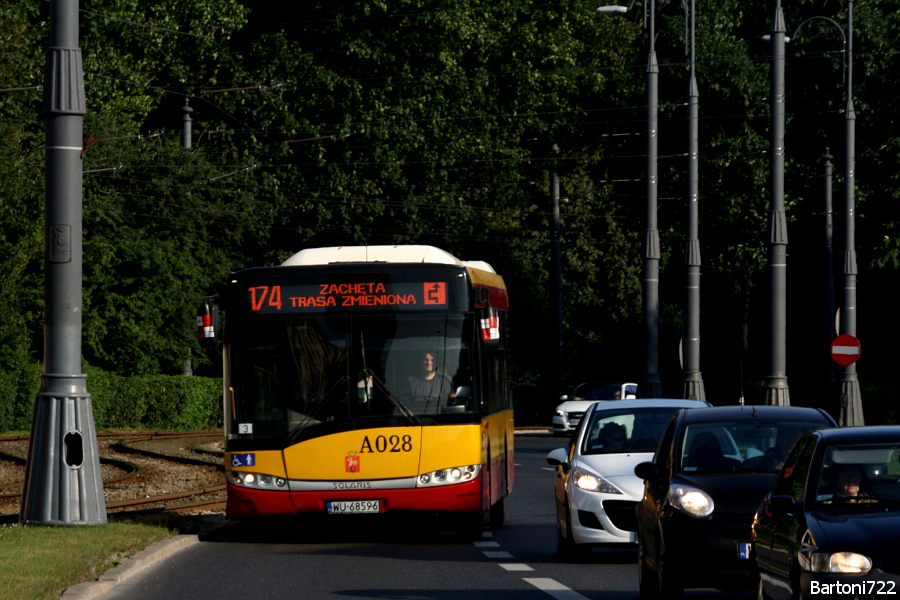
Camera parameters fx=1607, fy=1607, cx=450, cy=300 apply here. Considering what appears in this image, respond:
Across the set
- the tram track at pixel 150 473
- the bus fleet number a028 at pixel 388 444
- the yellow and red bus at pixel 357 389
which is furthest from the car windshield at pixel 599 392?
the bus fleet number a028 at pixel 388 444

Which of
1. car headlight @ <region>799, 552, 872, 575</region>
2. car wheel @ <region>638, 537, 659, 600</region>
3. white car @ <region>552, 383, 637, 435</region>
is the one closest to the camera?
car headlight @ <region>799, 552, 872, 575</region>

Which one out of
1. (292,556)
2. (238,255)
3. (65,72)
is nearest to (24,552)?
(292,556)

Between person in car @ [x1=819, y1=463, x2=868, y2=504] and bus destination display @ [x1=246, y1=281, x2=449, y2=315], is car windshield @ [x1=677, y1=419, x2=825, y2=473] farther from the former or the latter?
bus destination display @ [x1=246, y1=281, x2=449, y2=315]

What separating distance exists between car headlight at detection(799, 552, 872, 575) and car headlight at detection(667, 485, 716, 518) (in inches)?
115

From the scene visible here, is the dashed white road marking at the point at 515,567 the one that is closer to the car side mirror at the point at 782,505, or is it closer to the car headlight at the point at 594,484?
the car headlight at the point at 594,484

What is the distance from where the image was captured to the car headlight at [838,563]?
7414 millimetres

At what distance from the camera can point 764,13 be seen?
62281mm

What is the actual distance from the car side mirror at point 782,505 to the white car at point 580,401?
37.3 meters

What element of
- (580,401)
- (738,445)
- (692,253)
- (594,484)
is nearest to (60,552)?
(594,484)

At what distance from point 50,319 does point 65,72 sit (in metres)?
2.55

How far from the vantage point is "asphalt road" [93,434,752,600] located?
11836 mm

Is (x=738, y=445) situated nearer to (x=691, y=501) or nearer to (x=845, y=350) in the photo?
(x=691, y=501)

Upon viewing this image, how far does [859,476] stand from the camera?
27.7 ft

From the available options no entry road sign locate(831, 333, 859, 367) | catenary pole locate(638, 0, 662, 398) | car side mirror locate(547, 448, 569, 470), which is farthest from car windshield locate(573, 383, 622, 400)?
car side mirror locate(547, 448, 569, 470)
